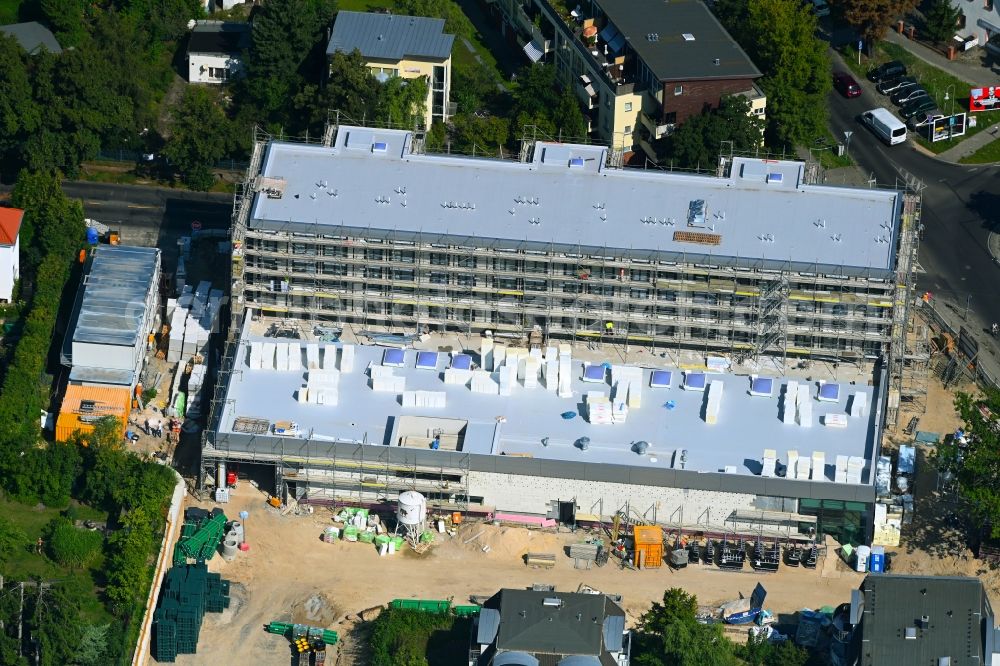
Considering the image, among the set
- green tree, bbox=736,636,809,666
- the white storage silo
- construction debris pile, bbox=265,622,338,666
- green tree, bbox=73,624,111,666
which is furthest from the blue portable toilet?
green tree, bbox=73,624,111,666

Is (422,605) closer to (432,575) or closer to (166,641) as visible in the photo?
(432,575)

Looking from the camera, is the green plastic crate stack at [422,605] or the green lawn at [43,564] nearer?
the green lawn at [43,564]

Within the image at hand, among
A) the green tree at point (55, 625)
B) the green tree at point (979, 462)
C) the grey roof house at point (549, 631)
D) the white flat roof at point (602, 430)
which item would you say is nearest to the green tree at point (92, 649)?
the green tree at point (55, 625)

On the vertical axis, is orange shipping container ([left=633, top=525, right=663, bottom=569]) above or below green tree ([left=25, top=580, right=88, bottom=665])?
above

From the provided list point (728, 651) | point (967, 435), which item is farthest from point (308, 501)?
point (967, 435)

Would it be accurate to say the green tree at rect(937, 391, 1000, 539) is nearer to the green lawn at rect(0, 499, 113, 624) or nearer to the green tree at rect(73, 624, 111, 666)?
the green lawn at rect(0, 499, 113, 624)

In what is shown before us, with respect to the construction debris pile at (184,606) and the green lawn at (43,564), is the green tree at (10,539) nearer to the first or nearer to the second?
the green lawn at (43,564)
